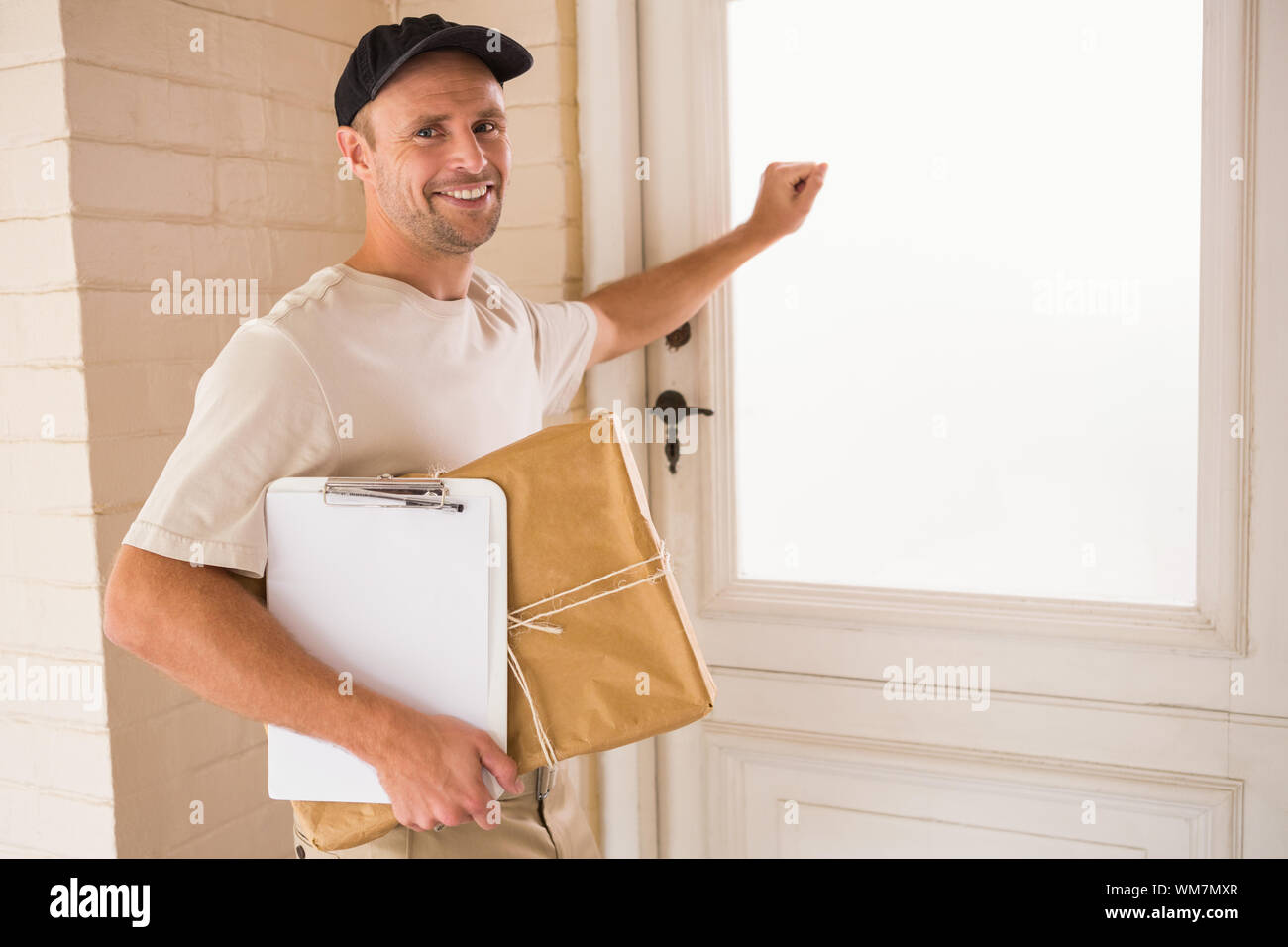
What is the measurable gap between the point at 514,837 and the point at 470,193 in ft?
2.75

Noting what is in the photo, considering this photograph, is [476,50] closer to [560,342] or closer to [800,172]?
[560,342]

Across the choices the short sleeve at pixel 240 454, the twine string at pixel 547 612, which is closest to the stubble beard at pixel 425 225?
the short sleeve at pixel 240 454

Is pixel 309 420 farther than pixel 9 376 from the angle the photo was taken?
No

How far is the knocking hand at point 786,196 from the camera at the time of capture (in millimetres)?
1689

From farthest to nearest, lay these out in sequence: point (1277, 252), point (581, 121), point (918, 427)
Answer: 1. point (581, 121)
2. point (918, 427)
3. point (1277, 252)

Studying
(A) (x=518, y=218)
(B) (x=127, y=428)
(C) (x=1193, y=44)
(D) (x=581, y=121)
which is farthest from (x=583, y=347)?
(C) (x=1193, y=44)

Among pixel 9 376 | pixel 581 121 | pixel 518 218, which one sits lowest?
pixel 9 376

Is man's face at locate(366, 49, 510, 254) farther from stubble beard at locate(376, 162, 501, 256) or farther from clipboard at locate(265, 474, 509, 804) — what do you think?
clipboard at locate(265, 474, 509, 804)

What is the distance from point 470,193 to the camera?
1.40 meters

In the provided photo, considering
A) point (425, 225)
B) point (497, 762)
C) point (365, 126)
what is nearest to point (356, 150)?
point (365, 126)

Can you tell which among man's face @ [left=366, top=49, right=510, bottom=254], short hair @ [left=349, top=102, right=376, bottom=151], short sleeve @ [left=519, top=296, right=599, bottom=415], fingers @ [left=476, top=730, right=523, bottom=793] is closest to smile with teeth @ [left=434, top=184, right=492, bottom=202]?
man's face @ [left=366, top=49, right=510, bottom=254]

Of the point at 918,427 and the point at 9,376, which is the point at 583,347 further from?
the point at 9,376

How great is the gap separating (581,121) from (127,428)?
0.88m

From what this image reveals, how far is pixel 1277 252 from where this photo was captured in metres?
1.46
